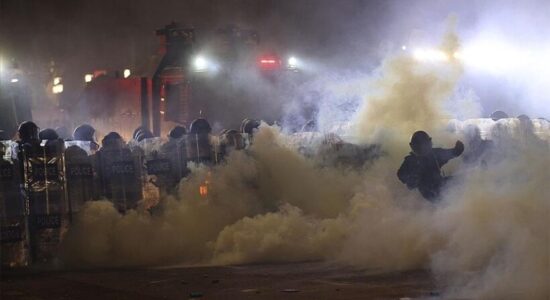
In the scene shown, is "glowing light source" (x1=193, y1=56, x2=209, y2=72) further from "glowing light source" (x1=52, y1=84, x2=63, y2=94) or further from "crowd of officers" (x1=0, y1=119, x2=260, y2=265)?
"crowd of officers" (x1=0, y1=119, x2=260, y2=265)

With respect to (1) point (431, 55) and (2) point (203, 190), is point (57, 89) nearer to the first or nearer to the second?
(1) point (431, 55)

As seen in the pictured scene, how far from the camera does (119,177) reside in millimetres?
17344

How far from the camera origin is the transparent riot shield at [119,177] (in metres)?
17.2

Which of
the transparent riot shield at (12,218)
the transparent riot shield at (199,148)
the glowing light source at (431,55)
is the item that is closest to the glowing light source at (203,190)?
the transparent riot shield at (199,148)

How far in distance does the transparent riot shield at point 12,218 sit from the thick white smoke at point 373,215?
0.82 m

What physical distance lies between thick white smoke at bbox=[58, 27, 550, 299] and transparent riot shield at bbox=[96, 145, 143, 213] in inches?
18.4

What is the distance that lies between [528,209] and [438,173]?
3.68m

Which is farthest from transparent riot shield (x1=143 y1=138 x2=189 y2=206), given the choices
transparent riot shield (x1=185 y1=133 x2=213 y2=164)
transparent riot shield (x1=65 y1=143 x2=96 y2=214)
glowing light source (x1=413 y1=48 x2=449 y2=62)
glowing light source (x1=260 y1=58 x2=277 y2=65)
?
glowing light source (x1=260 y1=58 x2=277 y2=65)

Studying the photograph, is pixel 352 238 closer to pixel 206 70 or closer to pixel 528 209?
pixel 528 209

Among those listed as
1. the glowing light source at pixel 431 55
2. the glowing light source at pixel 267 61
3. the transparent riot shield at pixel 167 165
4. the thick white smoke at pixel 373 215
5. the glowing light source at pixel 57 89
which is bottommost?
the thick white smoke at pixel 373 215

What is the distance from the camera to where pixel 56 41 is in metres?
37.2

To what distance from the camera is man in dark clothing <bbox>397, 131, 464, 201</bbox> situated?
1471cm

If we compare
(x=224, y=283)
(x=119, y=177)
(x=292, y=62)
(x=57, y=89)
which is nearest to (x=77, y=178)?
(x=119, y=177)

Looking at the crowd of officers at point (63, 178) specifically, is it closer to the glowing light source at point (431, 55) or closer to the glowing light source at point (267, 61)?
the glowing light source at point (431, 55)
